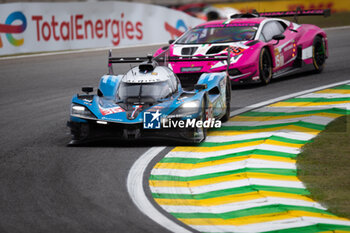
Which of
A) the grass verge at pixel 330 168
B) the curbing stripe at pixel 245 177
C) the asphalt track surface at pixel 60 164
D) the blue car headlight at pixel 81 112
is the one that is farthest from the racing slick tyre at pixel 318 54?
the blue car headlight at pixel 81 112

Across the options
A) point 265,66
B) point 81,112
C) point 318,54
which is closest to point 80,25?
→ point 318,54

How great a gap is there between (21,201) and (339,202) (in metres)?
3.19

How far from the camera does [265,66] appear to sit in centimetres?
1393

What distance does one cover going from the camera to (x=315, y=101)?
1218 centimetres

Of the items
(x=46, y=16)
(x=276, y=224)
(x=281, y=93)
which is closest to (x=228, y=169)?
(x=276, y=224)

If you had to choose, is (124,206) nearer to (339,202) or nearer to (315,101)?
(339,202)

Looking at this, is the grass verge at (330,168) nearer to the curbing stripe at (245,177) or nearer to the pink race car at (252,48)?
the curbing stripe at (245,177)

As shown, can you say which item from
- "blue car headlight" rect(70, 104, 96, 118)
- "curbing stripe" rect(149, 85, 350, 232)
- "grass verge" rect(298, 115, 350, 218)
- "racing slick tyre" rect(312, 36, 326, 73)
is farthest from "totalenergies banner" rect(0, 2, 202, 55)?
"grass verge" rect(298, 115, 350, 218)

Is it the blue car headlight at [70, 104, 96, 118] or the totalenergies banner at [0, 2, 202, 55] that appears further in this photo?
the totalenergies banner at [0, 2, 202, 55]

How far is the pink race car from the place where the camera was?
13.2 metres

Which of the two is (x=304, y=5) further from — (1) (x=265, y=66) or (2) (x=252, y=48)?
(2) (x=252, y=48)

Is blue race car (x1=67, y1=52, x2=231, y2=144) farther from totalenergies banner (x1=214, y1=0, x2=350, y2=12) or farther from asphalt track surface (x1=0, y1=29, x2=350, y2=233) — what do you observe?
totalenergies banner (x1=214, y1=0, x2=350, y2=12)

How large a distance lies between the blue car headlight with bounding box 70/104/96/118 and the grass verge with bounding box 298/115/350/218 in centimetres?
292

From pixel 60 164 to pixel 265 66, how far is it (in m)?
6.76
